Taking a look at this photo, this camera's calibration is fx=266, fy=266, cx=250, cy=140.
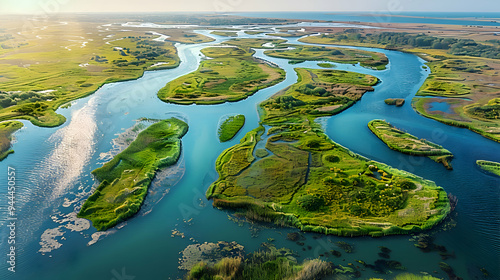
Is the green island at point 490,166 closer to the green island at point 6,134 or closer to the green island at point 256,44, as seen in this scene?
the green island at point 6,134

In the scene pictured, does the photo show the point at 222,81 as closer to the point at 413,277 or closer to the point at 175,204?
the point at 175,204

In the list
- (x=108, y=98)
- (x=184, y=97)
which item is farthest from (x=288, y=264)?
(x=108, y=98)

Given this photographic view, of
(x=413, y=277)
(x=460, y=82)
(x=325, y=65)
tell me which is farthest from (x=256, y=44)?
(x=413, y=277)

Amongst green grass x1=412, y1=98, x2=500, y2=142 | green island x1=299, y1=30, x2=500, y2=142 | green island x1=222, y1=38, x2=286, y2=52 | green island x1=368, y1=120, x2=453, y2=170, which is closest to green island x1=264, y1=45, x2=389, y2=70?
green island x1=222, y1=38, x2=286, y2=52

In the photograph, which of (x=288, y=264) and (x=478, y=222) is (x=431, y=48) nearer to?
(x=478, y=222)

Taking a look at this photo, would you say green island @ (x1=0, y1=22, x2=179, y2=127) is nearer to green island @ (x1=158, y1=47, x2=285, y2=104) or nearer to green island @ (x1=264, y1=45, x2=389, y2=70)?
green island @ (x1=158, y1=47, x2=285, y2=104)
